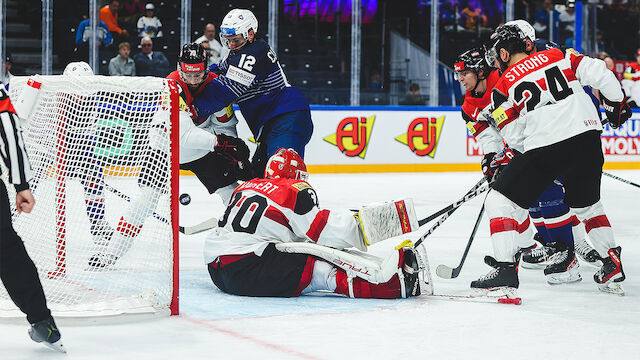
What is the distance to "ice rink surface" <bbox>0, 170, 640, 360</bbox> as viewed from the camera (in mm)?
2785

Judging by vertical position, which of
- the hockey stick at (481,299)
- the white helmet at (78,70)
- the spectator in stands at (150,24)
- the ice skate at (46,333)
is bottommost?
the hockey stick at (481,299)

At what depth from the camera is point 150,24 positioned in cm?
1012

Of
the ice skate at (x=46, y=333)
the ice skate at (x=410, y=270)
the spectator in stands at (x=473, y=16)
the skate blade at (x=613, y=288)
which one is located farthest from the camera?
the spectator in stands at (x=473, y=16)

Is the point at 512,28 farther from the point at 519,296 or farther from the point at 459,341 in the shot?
the point at 459,341

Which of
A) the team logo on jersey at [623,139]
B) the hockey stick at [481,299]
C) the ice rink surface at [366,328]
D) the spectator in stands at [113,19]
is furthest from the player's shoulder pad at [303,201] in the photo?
the team logo on jersey at [623,139]

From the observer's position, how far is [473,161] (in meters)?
10.9

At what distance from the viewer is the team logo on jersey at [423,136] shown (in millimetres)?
10648

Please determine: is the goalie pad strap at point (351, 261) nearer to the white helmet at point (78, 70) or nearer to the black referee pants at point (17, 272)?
the black referee pants at point (17, 272)

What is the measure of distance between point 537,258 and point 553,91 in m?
1.14

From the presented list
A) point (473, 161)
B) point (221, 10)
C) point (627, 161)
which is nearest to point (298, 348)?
point (221, 10)

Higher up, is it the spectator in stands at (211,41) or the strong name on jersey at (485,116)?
the spectator in stands at (211,41)

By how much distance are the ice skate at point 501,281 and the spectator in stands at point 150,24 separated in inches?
279

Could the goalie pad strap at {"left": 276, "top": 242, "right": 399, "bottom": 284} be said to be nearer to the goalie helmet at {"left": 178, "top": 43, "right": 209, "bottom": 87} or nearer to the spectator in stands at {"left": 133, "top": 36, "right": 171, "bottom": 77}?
the goalie helmet at {"left": 178, "top": 43, "right": 209, "bottom": 87}

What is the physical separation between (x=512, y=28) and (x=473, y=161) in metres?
7.22
